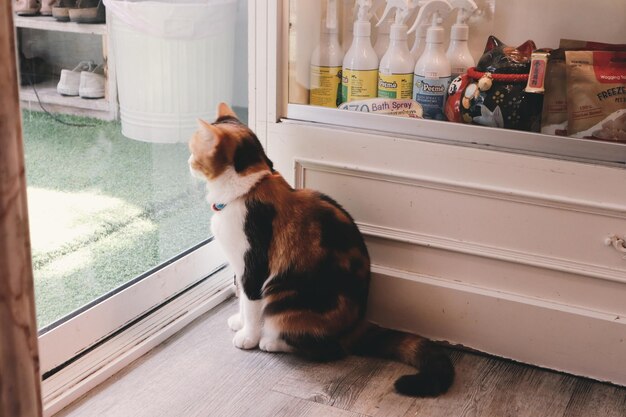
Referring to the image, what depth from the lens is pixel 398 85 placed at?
188 centimetres

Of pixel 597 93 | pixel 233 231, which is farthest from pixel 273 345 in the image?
pixel 597 93

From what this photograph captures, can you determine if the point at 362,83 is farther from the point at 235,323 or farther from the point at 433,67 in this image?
the point at 235,323

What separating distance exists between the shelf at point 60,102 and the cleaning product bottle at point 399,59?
0.71 meters

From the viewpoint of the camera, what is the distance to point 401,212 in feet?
6.24

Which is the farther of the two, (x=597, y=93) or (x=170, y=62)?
(x=170, y=62)

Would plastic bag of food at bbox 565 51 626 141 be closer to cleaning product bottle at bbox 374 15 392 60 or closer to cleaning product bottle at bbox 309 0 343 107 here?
cleaning product bottle at bbox 374 15 392 60

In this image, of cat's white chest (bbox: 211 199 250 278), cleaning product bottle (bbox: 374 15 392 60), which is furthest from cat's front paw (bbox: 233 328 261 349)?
cleaning product bottle (bbox: 374 15 392 60)

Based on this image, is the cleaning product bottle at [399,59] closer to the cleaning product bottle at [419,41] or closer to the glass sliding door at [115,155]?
the cleaning product bottle at [419,41]

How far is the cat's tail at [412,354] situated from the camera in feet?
5.49

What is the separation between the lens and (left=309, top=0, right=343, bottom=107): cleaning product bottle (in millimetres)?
1960

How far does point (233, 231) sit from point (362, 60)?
572 mm

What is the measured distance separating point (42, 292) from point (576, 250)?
126cm

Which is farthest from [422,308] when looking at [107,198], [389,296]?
[107,198]

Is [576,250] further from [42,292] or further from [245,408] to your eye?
Result: [42,292]
